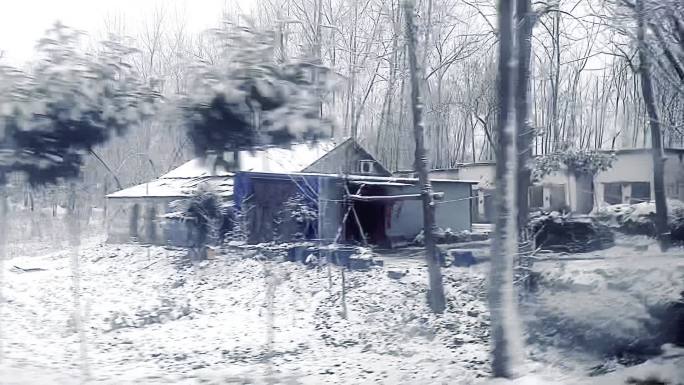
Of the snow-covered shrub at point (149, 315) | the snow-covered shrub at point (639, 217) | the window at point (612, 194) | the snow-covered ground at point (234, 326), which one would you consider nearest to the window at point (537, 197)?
the snow-covered shrub at point (639, 217)

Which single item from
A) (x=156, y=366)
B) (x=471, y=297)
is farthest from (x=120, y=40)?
(x=471, y=297)

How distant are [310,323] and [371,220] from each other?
22.4 feet

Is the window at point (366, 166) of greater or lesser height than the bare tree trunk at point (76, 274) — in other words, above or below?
above

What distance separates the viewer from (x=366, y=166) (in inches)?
853

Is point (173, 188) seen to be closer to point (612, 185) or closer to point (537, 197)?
point (537, 197)

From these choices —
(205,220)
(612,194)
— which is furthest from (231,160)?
(205,220)

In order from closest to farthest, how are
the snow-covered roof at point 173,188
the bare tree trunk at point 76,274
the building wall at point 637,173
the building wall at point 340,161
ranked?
the bare tree trunk at point 76,274 < the building wall at point 637,173 < the building wall at point 340,161 < the snow-covered roof at point 173,188

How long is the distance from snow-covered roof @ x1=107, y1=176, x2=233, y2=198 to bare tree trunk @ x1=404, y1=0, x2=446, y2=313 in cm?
569

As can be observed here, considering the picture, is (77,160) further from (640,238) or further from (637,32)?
(640,238)

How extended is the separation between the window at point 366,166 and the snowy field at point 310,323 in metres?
3.30

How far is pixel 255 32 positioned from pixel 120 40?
234 cm

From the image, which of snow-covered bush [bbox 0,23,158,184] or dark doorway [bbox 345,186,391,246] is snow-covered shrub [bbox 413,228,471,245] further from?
snow-covered bush [bbox 0,23,158,184]

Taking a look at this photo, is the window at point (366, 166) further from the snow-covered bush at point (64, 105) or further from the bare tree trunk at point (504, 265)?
the bare tree trunk at point (504, 265)

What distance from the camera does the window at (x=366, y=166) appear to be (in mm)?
20723
